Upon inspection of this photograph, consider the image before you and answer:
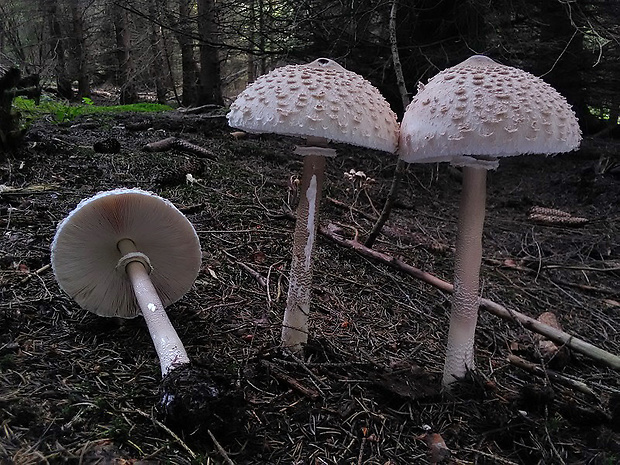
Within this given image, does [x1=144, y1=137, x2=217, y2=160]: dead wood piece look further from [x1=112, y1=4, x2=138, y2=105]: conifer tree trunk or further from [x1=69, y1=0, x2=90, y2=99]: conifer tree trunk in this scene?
[x1=69, y1=0, x2=90, y2=99]: conifer tree trunk

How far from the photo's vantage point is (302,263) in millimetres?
2689

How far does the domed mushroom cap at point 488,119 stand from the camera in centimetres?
Result: 205

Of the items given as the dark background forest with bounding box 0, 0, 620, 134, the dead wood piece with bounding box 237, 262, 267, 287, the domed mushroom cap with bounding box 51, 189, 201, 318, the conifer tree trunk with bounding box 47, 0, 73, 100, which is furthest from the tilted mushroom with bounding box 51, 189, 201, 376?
the conifer tree trunk with bounding box 47, 0, 73, 100

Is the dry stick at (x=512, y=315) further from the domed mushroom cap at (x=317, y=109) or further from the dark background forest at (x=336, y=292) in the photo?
the domed mushroom cap at (x=317, y=109)

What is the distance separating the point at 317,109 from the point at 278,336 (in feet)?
4.71

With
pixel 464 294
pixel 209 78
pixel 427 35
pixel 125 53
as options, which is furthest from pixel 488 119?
pixel 125 53

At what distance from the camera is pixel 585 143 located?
25.8ft

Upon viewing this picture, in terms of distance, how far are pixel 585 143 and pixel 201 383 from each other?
8.13 meters

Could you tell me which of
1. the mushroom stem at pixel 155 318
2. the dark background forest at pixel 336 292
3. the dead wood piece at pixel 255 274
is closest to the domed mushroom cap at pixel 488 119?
the dark background forest at pixel 336 292

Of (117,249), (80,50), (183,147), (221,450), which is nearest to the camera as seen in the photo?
(221,450)

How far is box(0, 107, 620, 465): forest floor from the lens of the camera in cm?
194

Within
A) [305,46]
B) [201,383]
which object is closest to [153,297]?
[201,383]

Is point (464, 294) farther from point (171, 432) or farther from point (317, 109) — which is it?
point (171, 432)

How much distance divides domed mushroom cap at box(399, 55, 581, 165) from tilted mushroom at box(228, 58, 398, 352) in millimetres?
200
